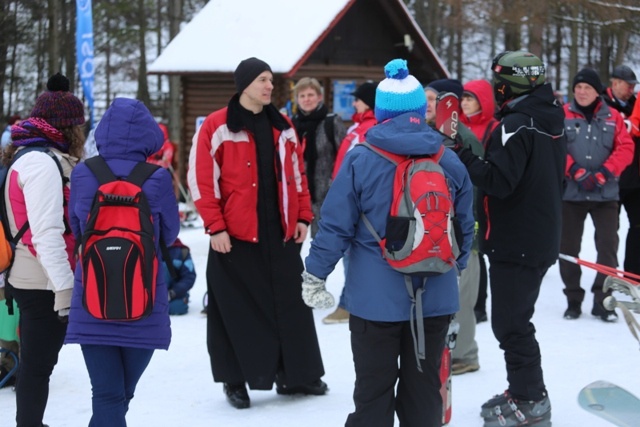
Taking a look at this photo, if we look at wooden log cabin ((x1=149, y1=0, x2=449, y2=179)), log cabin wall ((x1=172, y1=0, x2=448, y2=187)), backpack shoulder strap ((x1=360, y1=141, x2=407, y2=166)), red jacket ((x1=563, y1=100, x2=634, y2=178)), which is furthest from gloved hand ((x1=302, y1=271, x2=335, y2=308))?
log cabin wall ((x1=172, y1=0, x2=448, y2=187))

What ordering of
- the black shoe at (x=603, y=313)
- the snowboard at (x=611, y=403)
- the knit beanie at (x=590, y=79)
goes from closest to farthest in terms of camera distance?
the snowboard at (x=611, y=403)
the knit beanie at (x=590, y=79)
the black shoe at (x=603, y=313)

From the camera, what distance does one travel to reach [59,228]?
399 cm

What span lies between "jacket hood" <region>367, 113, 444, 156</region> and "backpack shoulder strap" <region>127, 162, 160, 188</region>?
925mm

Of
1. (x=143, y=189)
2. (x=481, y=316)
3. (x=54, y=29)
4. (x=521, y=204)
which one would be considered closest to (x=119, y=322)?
(x=143, y=189)

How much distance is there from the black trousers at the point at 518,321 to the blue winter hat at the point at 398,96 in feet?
4.18

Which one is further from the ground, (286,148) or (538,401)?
(286,148)

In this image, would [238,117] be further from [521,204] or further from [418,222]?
[418,222]

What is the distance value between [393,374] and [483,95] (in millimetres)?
2819

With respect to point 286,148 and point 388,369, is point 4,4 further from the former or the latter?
point 388,369

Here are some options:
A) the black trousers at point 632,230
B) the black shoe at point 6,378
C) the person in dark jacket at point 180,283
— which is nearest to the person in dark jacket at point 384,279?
the black shoe at point 6,378

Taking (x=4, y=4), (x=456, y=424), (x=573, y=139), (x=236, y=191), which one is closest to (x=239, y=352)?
(x=236, y=191)

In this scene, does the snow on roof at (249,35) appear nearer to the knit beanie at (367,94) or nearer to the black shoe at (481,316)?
the knit beanie at (367,94)

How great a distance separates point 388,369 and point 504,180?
1273 millimetres

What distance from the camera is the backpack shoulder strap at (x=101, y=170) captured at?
Answer: 376 centimetres
